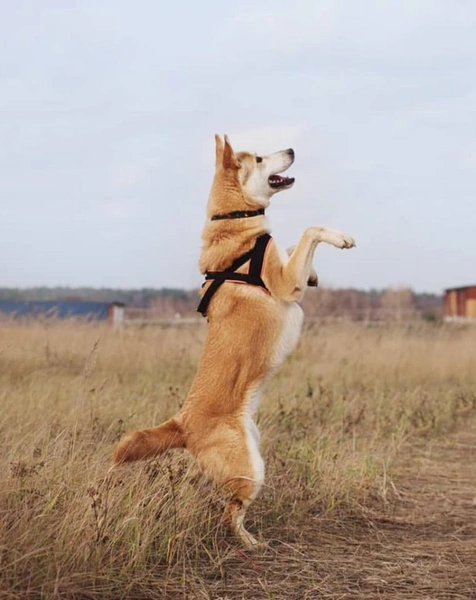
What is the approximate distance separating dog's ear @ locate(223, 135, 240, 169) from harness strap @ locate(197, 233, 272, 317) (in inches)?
19.3

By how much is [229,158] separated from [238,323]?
102 cm

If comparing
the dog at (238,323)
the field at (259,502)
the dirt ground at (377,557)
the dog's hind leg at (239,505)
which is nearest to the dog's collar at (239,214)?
the dog at (238,323)

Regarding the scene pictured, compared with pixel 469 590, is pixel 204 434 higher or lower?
higher

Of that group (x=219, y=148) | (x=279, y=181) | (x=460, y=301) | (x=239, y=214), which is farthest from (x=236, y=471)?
(x=460, y=301)

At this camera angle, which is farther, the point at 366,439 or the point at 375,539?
the point at 366,439

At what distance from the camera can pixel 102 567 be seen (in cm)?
350

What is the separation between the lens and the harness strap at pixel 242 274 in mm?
4754

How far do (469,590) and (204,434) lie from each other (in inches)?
57.9

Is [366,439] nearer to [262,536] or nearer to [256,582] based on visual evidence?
[262,536]

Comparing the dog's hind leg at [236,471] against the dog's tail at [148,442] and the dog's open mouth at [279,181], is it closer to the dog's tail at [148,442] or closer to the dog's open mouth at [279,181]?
the dog's tail at [148,442]

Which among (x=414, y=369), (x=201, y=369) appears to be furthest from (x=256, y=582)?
(x=414, y=369)

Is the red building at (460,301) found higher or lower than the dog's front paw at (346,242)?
lower

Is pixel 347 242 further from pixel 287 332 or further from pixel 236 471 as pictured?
pixel 236 471

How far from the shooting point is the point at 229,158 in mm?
5027
